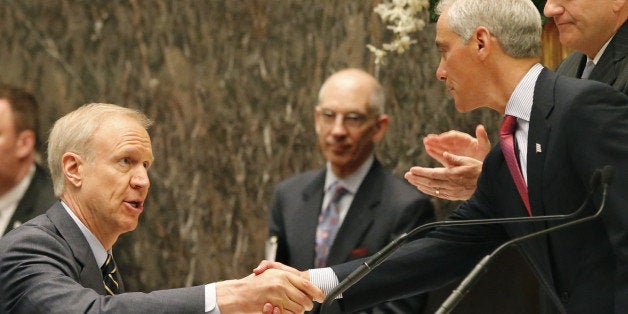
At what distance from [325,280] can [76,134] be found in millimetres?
896

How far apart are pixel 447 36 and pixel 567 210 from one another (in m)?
0.70

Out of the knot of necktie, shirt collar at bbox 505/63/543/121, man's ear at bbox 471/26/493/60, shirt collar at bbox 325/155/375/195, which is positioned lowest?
shirt collar at bbox 325/155/375/195

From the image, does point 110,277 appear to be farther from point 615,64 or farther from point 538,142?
point 615,64

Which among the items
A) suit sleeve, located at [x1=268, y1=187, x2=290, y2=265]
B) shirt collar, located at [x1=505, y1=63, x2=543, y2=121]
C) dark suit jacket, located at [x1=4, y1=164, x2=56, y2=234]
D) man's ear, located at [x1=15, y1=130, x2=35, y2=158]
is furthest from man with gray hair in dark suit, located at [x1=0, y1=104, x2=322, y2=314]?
man's ear, located at [x1=15, y1=130, x2=35, y2=158]

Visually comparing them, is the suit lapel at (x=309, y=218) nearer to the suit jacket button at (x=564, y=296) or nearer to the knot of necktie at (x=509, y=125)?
the knot of necktie at (x=509, y=125)

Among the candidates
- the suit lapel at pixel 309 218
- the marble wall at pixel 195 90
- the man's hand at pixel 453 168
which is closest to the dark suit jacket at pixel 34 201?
the marble wall at pixel 195 90

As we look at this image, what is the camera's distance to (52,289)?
10.0ft

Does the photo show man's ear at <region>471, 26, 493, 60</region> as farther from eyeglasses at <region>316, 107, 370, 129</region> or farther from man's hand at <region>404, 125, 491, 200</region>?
eyeglasses at <region>316, 107, 370, 129</region>

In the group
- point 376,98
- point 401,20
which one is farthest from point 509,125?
point 376,98

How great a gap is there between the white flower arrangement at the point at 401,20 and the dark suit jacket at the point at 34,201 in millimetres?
1524

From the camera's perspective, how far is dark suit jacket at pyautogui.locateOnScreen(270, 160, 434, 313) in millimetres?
4680

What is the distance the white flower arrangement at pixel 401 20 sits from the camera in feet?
15.1

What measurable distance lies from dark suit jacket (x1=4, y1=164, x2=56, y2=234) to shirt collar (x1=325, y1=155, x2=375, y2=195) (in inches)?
46.9

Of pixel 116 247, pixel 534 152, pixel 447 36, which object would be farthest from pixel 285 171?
pixel 534 152
